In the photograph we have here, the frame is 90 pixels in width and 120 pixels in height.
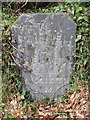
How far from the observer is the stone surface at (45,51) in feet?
12.5

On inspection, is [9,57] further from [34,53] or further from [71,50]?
[71,50]

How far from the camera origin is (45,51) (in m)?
3.87

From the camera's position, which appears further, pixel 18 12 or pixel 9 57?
pixel 18 12

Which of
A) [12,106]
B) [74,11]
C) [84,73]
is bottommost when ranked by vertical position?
[12,106]

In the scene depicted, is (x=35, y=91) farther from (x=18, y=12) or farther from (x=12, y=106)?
(x=18, y=12)

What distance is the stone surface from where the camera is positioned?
12.5 ft

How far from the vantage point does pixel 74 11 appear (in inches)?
156

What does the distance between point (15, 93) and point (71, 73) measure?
631mm

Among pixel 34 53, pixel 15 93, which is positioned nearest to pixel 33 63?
pixel 34 53

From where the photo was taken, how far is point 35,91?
394 centimetres

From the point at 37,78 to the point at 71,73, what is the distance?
368 millimetres

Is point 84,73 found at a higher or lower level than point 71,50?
lower

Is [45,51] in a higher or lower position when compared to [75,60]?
higher

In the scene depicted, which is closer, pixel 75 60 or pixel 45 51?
pixel 45 51
